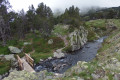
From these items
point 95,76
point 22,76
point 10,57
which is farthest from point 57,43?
point 95,76

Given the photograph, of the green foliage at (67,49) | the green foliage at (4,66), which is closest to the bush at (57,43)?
the green foliage at (67,49)

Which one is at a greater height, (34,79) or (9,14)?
(9,14)

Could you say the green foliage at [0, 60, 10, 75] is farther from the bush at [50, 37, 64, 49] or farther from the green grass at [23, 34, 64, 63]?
the bush at [50, 37, 64, 49]

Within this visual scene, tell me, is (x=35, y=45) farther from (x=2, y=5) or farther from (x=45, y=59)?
(x=2, y=5)

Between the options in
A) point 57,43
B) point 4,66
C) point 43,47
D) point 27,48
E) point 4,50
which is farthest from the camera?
point 57,43

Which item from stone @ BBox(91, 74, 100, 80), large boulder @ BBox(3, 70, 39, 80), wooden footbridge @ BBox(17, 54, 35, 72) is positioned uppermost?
large boulder @ BBox(3, 70, 39, 80)

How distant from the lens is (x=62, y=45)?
51594 mm

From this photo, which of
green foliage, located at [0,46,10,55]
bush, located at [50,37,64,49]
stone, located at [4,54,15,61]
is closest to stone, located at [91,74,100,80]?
stone, located at [4,54,15,61]

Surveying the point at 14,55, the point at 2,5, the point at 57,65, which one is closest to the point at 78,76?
the point at 57,65

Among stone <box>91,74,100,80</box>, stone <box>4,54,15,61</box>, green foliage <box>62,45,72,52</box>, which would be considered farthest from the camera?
green foliage <box>62,45,72,52</box>

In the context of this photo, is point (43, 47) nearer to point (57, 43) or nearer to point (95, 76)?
point (57, 43)

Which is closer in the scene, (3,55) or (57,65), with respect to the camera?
(57,65)

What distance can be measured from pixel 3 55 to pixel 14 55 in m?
3.51

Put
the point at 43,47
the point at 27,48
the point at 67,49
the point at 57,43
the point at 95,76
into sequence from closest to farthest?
the point at 95,76, the point at 67,49, the point at 27,48, the point at 43,47, the point at 57,43
